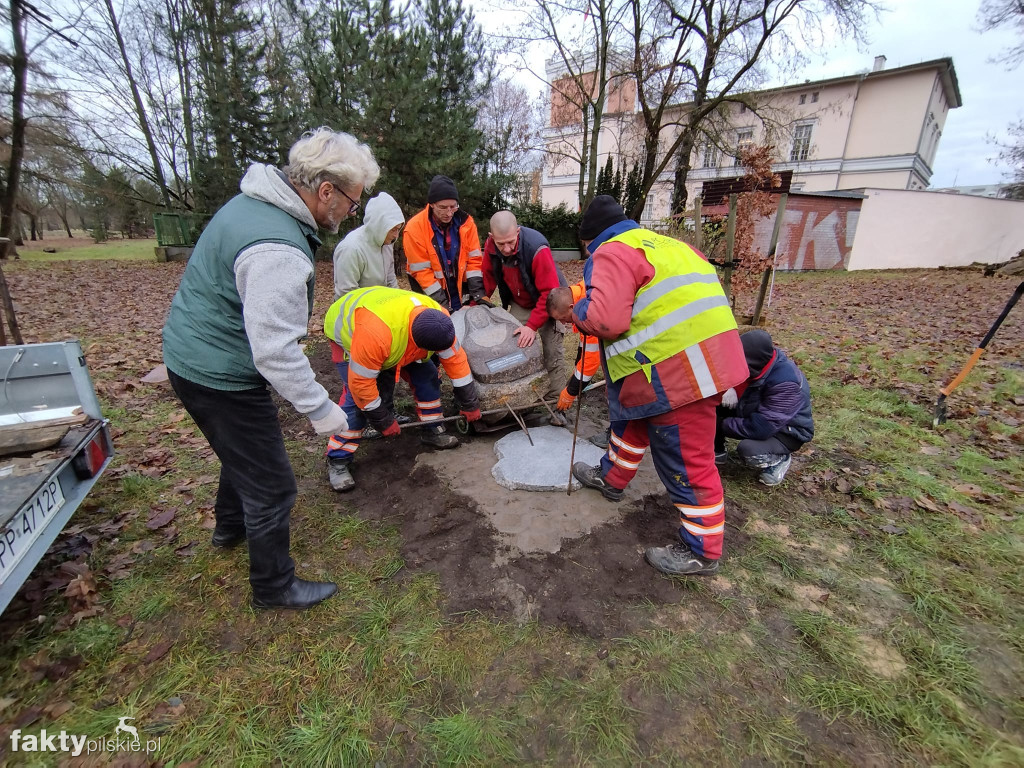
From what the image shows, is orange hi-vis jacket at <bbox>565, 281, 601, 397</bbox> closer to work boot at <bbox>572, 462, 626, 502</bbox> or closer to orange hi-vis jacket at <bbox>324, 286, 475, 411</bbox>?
work boot at <bbox>572, 462, 626, 502</bbox>

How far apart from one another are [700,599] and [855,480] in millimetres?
1755

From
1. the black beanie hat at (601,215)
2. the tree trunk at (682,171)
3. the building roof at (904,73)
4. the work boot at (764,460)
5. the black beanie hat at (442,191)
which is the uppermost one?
the building roof at (904,73)

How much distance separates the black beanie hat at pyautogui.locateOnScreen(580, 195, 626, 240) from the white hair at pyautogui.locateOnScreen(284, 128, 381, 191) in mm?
1173

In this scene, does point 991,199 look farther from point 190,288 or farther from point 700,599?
point 190,288

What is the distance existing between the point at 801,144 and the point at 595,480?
30.9 meters

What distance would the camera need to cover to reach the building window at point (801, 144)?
25.9 meters

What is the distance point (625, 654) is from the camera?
2.00m

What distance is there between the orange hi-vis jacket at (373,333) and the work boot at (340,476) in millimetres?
426

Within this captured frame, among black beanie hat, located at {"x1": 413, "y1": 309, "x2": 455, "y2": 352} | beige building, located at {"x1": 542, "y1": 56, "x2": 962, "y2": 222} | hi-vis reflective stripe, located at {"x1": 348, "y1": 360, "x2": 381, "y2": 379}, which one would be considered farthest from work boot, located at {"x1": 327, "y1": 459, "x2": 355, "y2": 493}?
beige building, located at {"x1": 542, "y1": 56, "x2": 962, "y2": 222}

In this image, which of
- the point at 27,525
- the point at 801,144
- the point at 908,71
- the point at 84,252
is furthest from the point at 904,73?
the point at 84,252

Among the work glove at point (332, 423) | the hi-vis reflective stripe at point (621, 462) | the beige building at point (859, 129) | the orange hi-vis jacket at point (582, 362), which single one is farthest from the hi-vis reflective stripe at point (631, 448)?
the beige building at point (859, 129)

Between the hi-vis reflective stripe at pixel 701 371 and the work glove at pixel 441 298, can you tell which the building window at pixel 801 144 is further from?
the hi-vis reflective stripe at pixel 701 371

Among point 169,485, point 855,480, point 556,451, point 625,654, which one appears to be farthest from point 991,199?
point 169,485

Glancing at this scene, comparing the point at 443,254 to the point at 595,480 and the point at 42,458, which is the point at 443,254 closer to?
the point at 595,480
